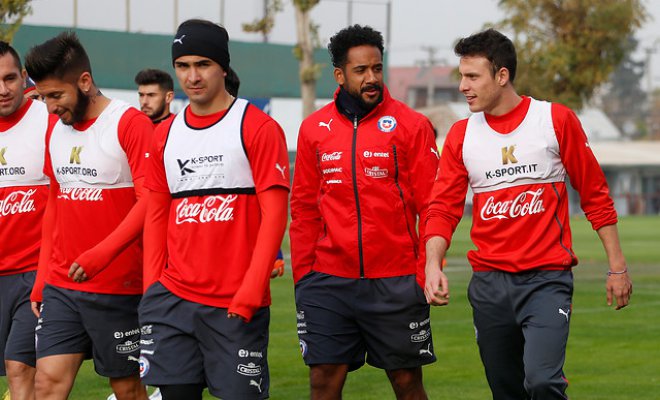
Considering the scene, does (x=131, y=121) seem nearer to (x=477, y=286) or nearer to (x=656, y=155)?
(x=477, y=286)

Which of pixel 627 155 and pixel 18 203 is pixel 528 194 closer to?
pixel 18 203

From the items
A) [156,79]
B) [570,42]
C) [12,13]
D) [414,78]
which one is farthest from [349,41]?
[414,78]

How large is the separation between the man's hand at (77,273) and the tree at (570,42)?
3722 cm

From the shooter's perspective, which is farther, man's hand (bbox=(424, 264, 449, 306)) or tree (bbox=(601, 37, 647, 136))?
tree (bbox=(601, 37, 647, 136))

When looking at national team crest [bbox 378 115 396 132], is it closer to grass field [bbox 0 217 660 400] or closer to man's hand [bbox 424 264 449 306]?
man's hand [bbox 424 264 449 306]

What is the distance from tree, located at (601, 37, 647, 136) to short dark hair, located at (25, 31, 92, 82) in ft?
517

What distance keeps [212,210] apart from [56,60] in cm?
Answer: 147

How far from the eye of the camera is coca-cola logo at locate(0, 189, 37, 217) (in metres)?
8.70

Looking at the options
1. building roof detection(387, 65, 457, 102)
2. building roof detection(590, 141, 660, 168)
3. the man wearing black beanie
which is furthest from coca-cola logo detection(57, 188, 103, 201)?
building roof detection(387, 65, 457, 102)

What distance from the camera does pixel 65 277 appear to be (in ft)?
26.3

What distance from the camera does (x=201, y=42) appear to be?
7070mm

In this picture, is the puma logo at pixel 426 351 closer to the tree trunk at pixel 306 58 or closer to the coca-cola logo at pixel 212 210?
the coca-cola logo at pixel 212 210

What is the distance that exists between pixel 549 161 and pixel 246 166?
190cm

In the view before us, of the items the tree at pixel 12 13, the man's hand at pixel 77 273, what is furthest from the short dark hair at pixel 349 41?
the tree at pixel 12 13
